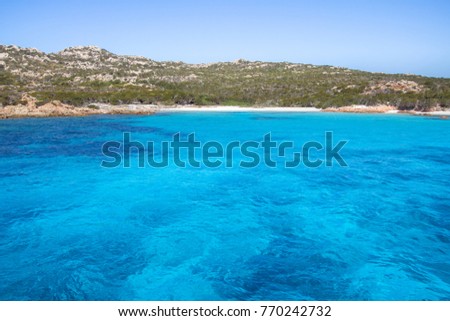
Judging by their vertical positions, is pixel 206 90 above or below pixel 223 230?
above

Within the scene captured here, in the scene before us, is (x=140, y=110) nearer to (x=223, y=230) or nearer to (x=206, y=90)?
(x=206, y=90)

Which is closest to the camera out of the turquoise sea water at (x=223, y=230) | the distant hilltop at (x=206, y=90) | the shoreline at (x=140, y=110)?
the turquoise sea water at (x=223, y=230)

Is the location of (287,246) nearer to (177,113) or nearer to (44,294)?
(44,294)

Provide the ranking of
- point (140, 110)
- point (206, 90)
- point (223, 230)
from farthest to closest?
1. point (206, 90)
2. point (140, 110)
3. point (223, 230)

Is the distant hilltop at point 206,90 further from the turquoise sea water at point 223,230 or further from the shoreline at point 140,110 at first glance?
the turquoise sea water at point 223,230

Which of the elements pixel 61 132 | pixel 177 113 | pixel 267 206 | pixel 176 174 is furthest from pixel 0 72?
pixel 267 206

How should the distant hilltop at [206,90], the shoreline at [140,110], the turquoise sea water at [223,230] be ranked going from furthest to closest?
the distant hilltop at [206,90] < the shoreline at [140,110] < the turquoise sea water at [223,230]

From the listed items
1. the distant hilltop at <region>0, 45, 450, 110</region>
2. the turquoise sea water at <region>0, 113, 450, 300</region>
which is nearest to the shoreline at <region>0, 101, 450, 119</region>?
the distant hilltop at <region>0, 45, 450, 110</region>

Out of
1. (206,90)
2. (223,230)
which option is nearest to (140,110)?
(206,90)

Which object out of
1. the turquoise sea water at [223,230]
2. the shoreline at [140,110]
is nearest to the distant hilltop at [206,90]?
the shoreline at [140,110]
